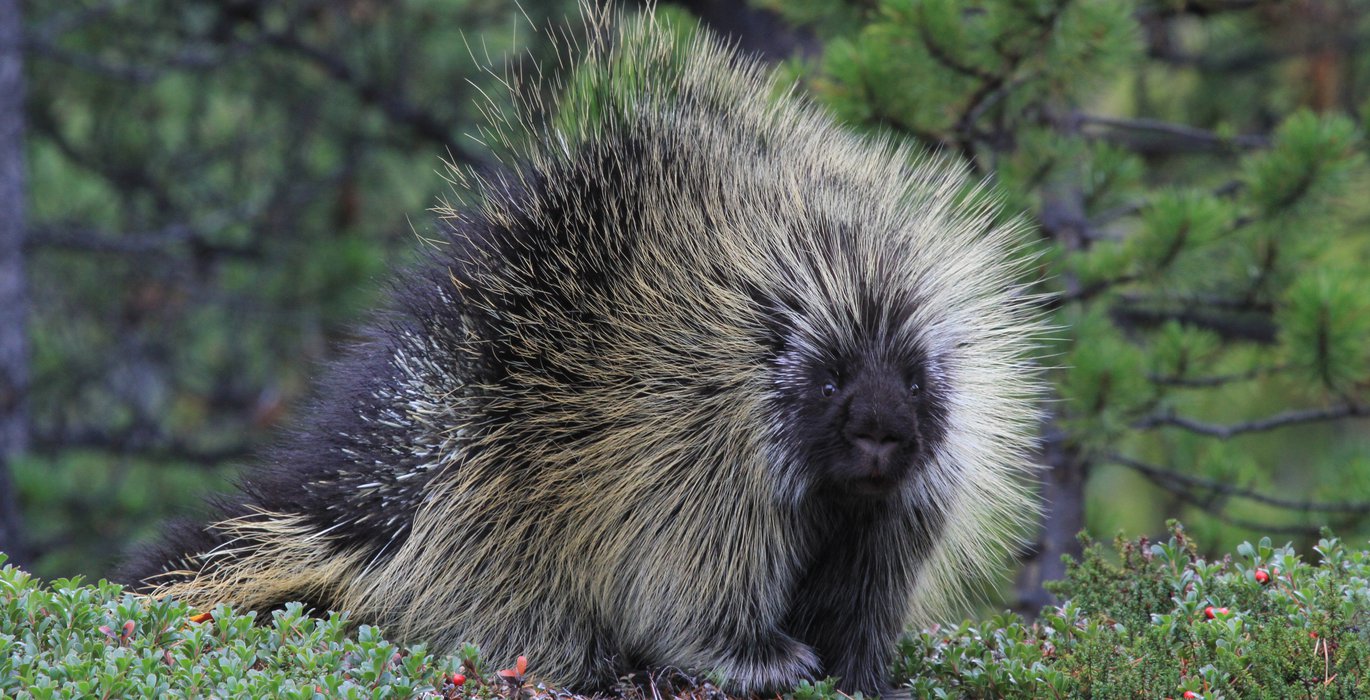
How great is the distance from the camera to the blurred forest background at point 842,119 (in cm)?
553

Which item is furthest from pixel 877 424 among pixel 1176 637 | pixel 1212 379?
pixel 1212 379

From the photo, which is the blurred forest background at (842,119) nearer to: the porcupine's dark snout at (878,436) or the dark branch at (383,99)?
the dark branch at (383,99)

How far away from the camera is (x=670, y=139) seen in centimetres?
397

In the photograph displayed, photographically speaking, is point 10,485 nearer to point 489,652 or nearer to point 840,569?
point 489,652

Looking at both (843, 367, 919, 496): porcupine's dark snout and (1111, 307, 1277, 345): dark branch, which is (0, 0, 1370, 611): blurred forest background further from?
(843, 367, 919, 496): porcupine's dark snout

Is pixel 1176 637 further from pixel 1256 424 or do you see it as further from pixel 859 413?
pixel 1256 424

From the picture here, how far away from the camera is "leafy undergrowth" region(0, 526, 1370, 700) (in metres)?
3.05

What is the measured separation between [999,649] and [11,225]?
25.2 feet

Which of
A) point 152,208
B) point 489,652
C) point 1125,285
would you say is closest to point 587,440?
point 489,652

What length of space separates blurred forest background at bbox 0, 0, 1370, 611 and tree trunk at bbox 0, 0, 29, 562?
3 centimetres

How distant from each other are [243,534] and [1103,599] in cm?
258

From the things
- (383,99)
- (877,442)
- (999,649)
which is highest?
(383,99)

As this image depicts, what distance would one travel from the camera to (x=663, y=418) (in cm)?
375

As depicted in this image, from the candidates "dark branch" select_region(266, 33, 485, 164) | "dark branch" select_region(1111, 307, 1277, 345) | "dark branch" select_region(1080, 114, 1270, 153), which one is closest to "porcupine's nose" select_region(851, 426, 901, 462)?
"dark branch" select_region(1080, 114, 1270, 153)
